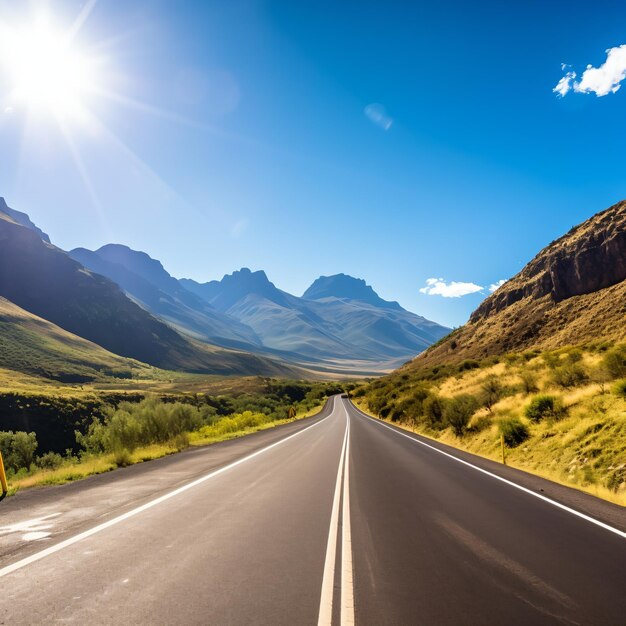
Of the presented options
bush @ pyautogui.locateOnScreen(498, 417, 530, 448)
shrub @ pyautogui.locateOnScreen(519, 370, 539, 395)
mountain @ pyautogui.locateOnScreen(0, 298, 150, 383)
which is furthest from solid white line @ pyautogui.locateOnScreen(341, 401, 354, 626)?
mountain @ pyautogui.locateOnScreen(0, 298, 150, 383)

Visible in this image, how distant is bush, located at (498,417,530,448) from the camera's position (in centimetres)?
1445

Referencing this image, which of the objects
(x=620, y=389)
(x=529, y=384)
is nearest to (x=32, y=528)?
(x=620, y=389)

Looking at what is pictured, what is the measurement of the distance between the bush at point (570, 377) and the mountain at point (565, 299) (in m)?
25.5

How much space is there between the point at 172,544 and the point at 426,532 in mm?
3844

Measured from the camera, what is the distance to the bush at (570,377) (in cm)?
1781

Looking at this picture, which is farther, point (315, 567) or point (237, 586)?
point (315, 567)

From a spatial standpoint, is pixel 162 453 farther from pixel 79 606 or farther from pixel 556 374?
pixel 556 374

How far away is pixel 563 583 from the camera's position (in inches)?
169

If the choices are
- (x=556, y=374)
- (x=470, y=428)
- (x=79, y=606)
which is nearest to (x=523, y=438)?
(x=470, y=428)

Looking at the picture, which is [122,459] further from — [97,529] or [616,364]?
[616,364]

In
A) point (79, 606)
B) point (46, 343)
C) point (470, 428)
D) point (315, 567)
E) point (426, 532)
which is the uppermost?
point (46, 343)

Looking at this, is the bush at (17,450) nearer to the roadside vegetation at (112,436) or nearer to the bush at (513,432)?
the roadside vegetation at (112,436)

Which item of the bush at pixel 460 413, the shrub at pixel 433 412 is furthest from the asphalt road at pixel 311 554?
the shrub at pixel 433 412

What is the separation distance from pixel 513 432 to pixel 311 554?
12.3 m
